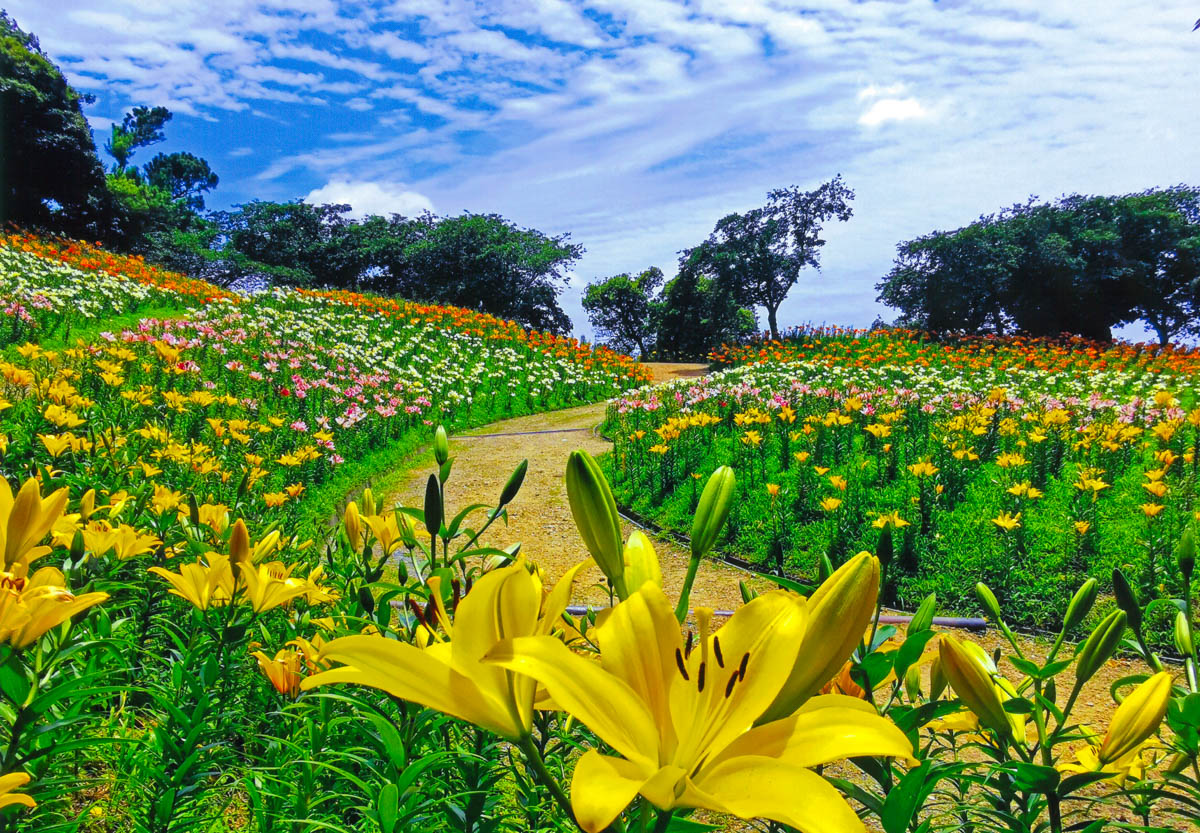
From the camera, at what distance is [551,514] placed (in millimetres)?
5883

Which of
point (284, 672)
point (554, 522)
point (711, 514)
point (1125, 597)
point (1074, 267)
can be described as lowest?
point (554, 522)

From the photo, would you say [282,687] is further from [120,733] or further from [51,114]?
[51,114]

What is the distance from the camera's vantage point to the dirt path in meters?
3.60

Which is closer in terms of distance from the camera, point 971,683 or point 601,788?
point 601,788

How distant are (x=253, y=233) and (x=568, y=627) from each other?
27319 millimetres

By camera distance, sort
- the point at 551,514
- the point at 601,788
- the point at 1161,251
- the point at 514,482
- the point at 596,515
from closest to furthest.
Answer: the point at 601,788
the point at 596,515
the point at 514,482
the point at 551,514
the point at 1161,251

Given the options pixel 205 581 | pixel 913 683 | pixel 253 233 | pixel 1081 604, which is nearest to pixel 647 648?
pixel 913 683

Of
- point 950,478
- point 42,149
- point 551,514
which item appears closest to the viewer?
point 950,478

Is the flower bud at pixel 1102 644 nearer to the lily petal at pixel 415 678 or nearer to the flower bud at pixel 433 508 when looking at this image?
the lily petal at pixel 415 678

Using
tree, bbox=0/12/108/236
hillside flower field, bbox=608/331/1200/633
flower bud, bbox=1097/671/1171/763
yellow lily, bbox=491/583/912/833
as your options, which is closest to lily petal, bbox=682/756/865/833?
yellow lily, bbox=491/583/912/833

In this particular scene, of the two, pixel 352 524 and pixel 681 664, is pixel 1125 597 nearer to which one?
pixel 681 664

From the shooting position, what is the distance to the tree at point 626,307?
25656 mm

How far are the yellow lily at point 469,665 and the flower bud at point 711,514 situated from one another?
19cm

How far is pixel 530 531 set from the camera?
5.48 metres
